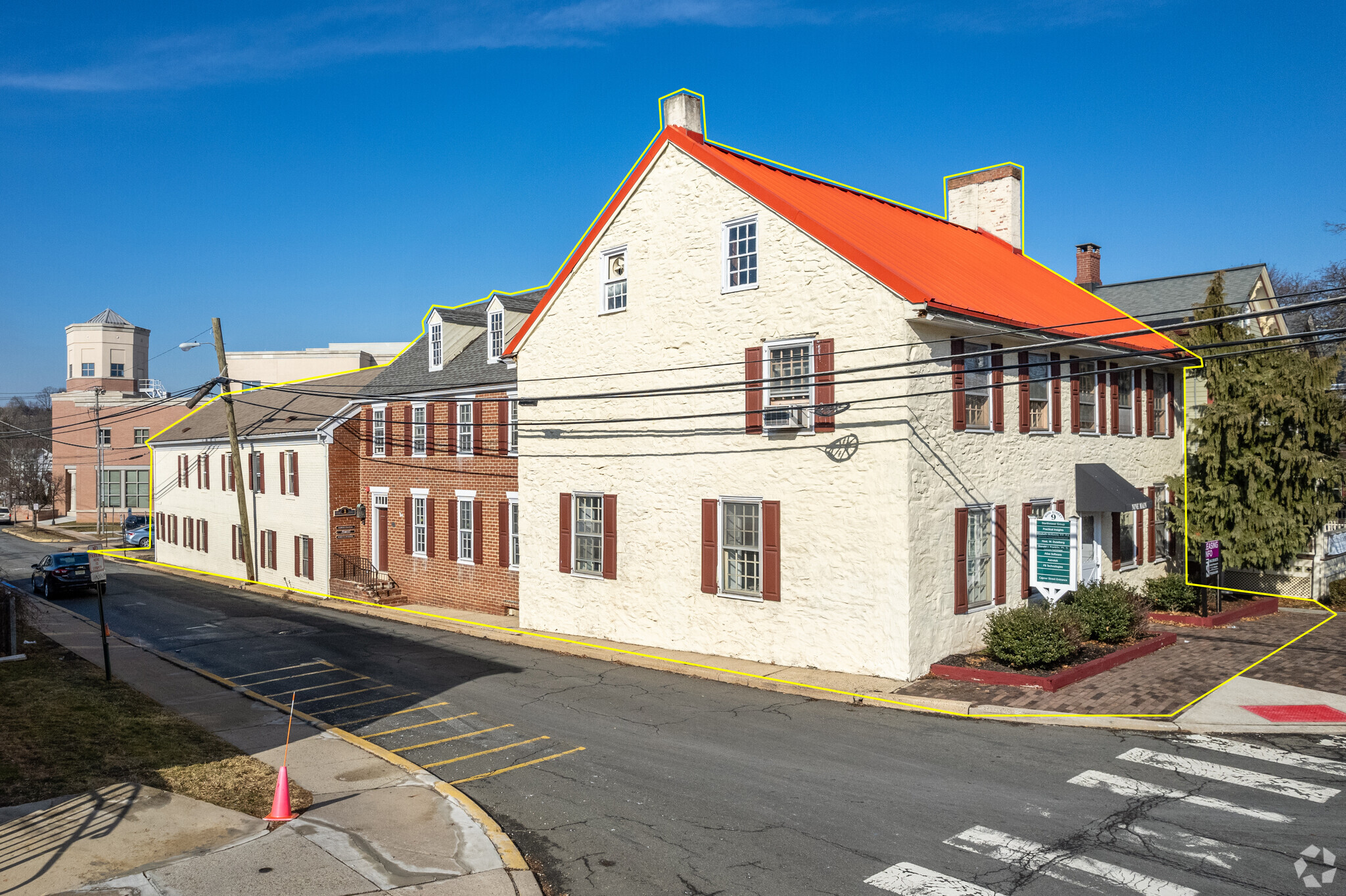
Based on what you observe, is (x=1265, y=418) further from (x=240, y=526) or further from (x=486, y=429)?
(x=240, y=526)

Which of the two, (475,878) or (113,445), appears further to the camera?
(113,445)

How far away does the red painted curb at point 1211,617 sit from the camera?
70.3ft

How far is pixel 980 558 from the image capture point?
1828 centimetres

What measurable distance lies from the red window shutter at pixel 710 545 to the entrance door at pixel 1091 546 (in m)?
8.56

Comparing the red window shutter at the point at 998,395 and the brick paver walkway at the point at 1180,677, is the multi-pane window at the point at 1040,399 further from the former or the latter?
the brick paver walkway at the point at 1180,677

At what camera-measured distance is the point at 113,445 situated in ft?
245

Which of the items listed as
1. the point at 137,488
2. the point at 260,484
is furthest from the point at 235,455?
the point at 137,488

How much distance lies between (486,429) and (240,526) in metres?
19.3

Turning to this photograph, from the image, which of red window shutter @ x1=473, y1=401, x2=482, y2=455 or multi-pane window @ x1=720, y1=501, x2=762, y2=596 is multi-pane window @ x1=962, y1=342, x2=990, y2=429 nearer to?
multi-pane window @ x1=720, y1=501, x2=762, y2=596

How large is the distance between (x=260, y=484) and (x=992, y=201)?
31.7 m

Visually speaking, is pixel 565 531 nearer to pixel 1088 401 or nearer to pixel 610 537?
pixel 610 537

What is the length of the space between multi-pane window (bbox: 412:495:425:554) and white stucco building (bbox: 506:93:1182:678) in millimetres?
8976

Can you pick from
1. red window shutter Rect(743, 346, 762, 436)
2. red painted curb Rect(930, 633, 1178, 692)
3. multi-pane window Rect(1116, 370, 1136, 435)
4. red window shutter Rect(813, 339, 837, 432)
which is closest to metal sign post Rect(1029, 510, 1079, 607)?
red painted curb Rect(930, 633, 1178, 692)

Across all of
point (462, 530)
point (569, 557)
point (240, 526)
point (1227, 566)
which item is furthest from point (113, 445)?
point (1227, 566)
